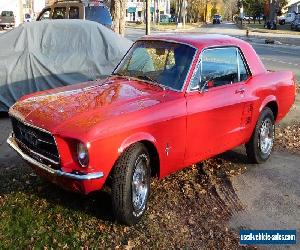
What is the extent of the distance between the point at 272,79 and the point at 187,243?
3.07 m

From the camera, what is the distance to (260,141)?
20.5ft

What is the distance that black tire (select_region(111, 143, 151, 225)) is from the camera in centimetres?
414

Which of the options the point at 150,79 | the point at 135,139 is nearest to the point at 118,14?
the point at 150,79

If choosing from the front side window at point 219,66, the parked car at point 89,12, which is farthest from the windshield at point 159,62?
the parked car at point 89,12

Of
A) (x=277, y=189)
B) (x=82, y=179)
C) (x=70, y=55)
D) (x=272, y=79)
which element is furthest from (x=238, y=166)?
(x=70, y=55)

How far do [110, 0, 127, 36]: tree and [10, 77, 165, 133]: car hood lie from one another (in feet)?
31.5

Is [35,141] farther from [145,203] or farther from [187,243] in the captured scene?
[187,243]

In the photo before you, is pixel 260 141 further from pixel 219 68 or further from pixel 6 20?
pixel 6 20

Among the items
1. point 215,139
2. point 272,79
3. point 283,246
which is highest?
point 272,79

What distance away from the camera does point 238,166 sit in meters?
6.18

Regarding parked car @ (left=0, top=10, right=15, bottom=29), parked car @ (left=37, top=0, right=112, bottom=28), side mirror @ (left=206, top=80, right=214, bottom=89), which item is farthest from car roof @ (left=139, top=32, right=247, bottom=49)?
parked car @ (left=0, top=10, right=15, bottom=29)

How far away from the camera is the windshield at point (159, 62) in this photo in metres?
5.06

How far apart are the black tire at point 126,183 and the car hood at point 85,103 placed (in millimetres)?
400

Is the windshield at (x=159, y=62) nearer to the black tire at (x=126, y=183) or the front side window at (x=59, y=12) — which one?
the black tire at (x=126, y=183)
